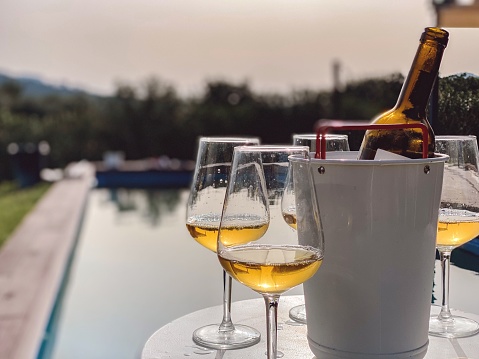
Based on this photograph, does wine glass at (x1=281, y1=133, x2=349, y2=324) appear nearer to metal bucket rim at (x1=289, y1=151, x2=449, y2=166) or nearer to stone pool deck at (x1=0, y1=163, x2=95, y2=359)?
metal bucket rim at (x1=289, y1=151, x2=449, y2=166)

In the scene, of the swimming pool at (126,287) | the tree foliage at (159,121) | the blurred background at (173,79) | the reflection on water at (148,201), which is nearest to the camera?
the swimming pool at (126,287)

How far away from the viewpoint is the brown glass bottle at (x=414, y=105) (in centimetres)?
85

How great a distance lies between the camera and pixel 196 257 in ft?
19.3

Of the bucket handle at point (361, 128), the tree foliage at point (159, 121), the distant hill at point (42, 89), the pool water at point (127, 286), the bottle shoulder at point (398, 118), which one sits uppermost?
the distant hill at point (42, 89)

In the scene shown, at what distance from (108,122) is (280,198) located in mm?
15599

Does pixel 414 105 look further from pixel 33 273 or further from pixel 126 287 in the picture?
pixel 126 287

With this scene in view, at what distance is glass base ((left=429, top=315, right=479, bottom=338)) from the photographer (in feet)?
2.98

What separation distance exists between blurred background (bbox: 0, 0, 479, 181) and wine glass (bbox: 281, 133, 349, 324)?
11.9m

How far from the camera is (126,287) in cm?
A: 516

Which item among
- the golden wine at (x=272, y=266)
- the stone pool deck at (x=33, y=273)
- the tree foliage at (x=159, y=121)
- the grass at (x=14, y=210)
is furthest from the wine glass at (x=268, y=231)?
the tree foliage at (x=159, y=121)

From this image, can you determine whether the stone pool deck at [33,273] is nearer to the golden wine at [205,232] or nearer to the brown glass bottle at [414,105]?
the golden wine at [205,232]

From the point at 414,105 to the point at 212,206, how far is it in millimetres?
339

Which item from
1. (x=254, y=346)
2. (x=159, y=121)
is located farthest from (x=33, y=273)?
(x=159, y=121)

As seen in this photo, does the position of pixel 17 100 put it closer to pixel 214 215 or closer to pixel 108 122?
pixel 108 122
